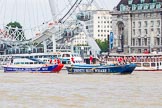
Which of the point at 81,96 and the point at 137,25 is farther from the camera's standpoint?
the point at 137,25

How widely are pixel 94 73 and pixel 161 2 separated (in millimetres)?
84010

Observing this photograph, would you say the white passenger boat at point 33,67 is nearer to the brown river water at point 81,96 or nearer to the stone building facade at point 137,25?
the brown river water at point 81,96

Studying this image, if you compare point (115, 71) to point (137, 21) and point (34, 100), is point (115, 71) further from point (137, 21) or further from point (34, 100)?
point (137, 21)

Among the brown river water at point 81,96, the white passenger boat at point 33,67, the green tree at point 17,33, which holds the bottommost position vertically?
the brown river water at point 81,96

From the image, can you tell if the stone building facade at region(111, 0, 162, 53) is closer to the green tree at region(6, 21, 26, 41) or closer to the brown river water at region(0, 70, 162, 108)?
the green tree at region(6, 21, 26, 41)

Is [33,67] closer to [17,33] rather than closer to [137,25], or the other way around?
[17,33]

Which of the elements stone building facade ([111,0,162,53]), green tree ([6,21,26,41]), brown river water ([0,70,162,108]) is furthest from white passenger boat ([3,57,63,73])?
stone building facade ([111,0,162,53])

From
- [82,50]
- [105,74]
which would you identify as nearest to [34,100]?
[105,74]

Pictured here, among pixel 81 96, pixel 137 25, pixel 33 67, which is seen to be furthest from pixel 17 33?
pixel 81 96

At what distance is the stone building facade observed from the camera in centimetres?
17138

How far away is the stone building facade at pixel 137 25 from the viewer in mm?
171375

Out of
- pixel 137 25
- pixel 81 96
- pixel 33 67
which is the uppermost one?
pixel 137 25

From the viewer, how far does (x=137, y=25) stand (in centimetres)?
17538

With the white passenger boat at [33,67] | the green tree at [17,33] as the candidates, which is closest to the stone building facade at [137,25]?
the green tree at [17,33]
